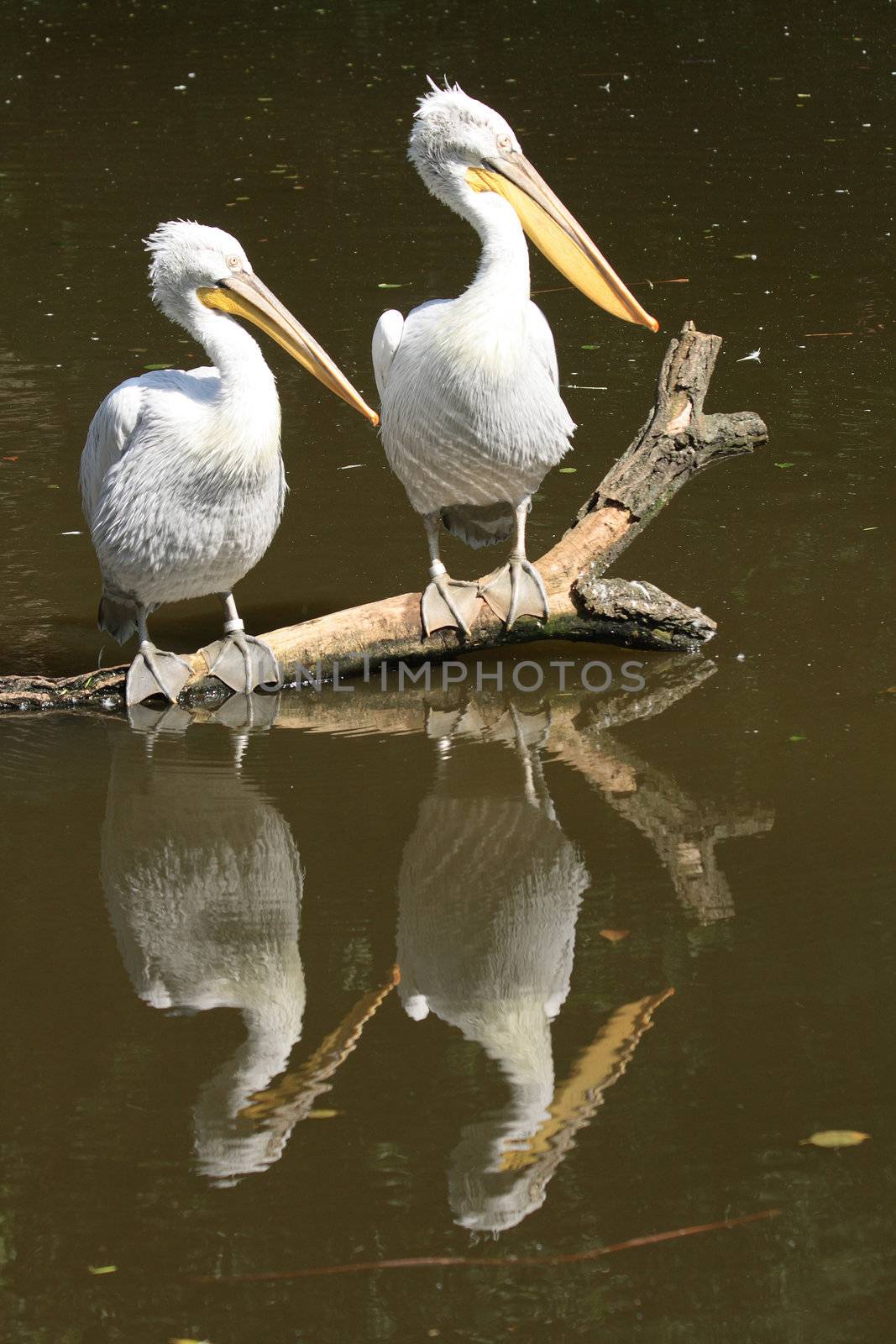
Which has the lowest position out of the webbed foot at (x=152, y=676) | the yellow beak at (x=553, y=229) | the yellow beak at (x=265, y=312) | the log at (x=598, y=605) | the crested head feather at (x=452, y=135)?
the webbed foot at (x=152, y=676)

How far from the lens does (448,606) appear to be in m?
5.16

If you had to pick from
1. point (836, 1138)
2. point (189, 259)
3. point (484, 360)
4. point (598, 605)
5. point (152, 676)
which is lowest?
point (836, 1138)

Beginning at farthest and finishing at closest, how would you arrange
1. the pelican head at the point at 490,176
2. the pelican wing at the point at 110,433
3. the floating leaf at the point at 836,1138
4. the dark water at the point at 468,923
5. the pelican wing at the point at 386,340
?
the pelican wing at the point at 386,340
the pelican head at the point at 490,176
the pelican wing at the point at 110,433
the floating leaf at the point at 836,1138
the dark water at the point at 468,923

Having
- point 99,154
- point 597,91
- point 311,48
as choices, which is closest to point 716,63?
point 597,91

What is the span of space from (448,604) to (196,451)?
87cm

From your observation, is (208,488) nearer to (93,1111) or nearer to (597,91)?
(93,1111)

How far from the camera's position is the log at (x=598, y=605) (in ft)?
16.9

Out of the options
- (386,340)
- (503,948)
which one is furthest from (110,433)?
(503,948)

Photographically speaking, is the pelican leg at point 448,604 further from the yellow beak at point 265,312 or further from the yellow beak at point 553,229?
the yellow beak at point 553,229

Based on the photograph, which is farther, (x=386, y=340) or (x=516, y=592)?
(x=386, y=340)

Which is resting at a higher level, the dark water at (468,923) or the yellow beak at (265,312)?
the yellow beak at (265,312)

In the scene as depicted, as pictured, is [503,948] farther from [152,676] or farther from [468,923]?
[152,676]

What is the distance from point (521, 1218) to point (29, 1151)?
0.86 m

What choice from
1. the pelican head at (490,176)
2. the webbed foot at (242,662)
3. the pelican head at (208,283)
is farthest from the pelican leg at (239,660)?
the pelican head at (490,176)
